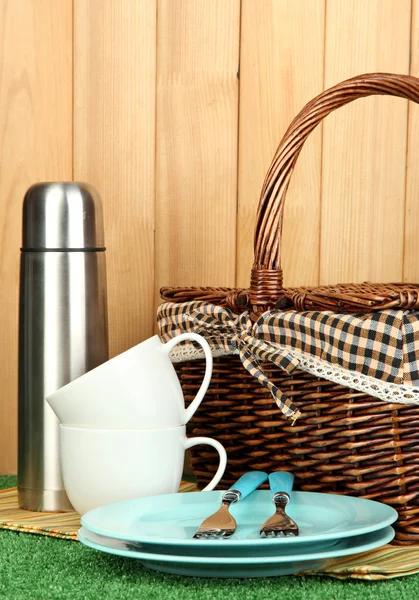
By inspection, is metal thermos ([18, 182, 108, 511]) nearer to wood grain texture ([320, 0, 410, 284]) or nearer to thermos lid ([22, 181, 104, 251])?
thermos lid ([22, 181, 104, 251])

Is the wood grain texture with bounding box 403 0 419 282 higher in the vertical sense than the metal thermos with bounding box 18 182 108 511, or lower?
higher

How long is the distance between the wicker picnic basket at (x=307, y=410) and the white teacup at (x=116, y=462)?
101 millimetres

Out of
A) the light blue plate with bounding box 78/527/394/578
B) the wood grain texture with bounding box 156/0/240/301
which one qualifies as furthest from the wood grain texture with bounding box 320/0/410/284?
the light blue plate with bounding box 78/527/394/578

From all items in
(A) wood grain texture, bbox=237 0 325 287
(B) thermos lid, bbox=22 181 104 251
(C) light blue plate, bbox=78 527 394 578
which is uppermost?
(A) wood grain texture, bbox=237 0 325 287

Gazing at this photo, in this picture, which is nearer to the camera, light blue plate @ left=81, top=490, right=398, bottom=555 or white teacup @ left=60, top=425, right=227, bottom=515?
light blue plate @ left=81, top=490, right=398, bottom=555

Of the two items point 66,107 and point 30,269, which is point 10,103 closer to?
point 66,107

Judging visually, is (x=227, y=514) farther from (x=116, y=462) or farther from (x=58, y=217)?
(x=58, y=217)

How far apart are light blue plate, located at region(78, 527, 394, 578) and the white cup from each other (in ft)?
0.39

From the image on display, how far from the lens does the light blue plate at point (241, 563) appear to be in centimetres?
62

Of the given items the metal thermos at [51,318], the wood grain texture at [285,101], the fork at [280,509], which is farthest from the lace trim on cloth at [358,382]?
the wood grain texture at [285,101]

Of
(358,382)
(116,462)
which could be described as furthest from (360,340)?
(116,462)

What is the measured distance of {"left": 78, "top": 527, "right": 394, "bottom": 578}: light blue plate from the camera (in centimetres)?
62

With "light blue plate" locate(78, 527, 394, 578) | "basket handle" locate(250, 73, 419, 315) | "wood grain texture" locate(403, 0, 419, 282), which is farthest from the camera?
"wood grain texture" locate(403, 0, 419, 282)

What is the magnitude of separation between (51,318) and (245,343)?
217mm
